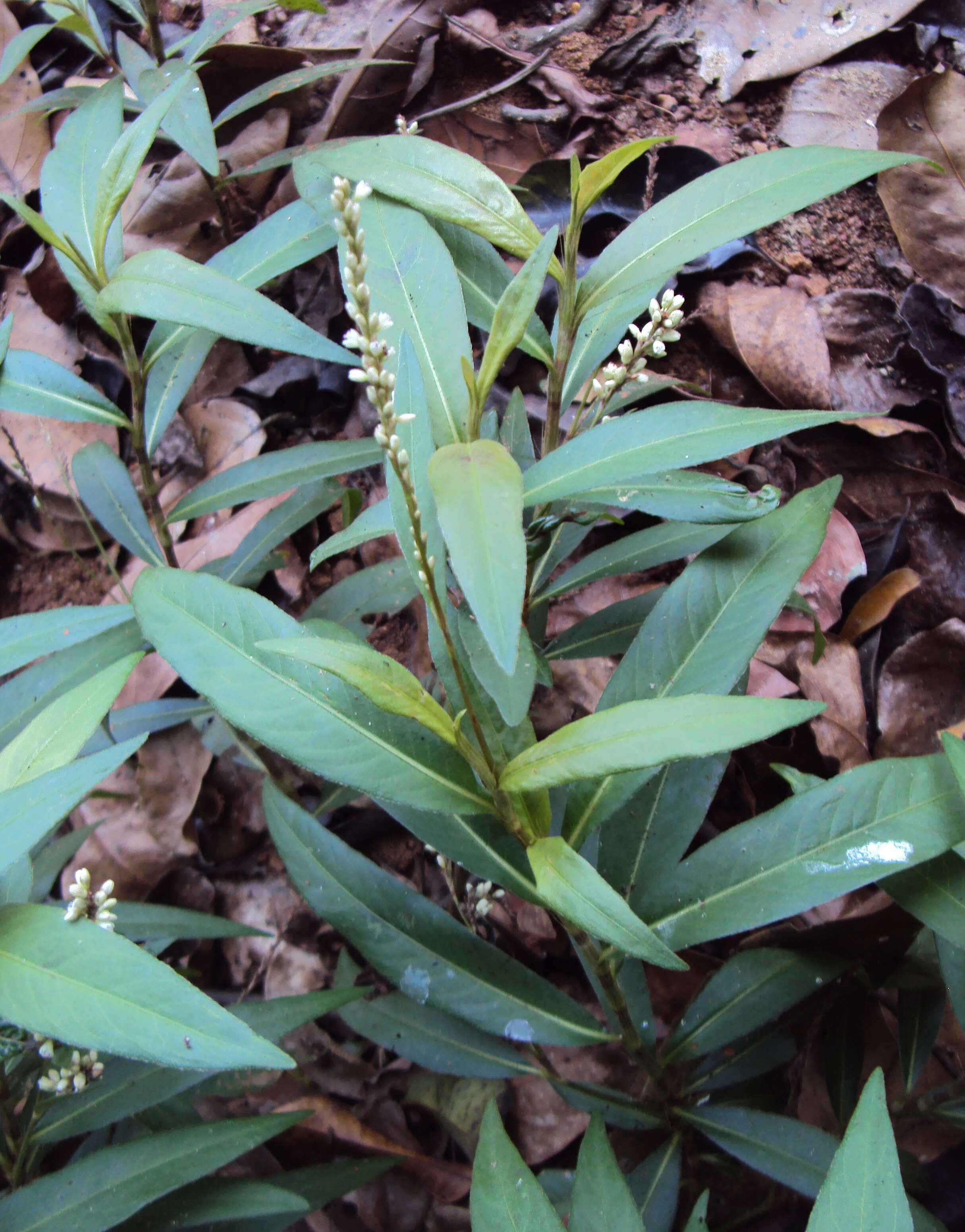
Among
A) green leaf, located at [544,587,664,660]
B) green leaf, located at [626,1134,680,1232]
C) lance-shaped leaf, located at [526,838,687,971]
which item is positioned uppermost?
lance-shaped leaf, located at [526,838,687,971]

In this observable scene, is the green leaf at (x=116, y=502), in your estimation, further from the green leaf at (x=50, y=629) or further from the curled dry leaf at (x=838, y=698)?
the curled dry leaf at (x=838, y=698)

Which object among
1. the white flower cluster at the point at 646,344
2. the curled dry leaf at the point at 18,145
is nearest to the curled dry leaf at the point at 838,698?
the white flower cluster at the point at 646,344

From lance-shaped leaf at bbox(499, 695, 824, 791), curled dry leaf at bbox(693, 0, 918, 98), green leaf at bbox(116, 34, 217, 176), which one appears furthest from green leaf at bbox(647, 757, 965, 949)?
curled dry leaf at bbox(693, 0, 918, 98)

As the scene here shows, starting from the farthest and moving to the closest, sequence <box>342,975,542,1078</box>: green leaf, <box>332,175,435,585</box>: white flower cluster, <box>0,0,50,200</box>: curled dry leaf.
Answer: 1. <box>0,0,50,200</box>: curled dry leaf
2. <box>342,975,542,1078</box>: green leaf
3. <box>332,175,435,585</box>: white flower cluster

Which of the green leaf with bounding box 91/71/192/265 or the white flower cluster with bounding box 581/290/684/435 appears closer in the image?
the white flower cluster with bounding box 581/290/684/435

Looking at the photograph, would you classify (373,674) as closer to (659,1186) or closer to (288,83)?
(659,1186)

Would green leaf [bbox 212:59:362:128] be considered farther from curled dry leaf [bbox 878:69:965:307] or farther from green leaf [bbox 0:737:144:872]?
green leaf [bbox 0:737:144:872]
